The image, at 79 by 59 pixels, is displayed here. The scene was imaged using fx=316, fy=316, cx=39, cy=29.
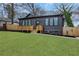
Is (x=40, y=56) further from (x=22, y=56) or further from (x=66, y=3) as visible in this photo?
(x=66, y=3)

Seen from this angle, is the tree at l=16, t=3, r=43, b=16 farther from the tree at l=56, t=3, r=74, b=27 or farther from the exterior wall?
the tree at l=56, t=3, r=74, b=27

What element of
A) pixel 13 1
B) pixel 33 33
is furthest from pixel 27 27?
pixel 13 1

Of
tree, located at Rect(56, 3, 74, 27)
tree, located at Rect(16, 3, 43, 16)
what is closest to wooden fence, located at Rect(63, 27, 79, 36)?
tree, located at Rect(56, 3, 74, 27)

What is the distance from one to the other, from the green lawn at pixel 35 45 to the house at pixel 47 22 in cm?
6

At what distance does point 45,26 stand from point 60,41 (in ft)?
0.63

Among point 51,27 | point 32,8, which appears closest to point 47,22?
point 51,27

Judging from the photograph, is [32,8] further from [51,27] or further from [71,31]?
[71,31]

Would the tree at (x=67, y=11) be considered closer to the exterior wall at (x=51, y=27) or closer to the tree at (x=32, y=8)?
the exterior wall at (x=51, y=27)

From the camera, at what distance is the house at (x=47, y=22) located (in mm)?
2789

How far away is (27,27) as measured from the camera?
2.83m

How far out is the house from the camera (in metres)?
2.79

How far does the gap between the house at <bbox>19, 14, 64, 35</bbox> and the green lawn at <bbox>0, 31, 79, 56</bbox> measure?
0.06 meters

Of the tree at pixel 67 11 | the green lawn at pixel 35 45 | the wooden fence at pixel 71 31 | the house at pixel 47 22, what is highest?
the tree at pixel 67 11

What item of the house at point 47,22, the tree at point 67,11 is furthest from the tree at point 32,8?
the tree at point 67,11
